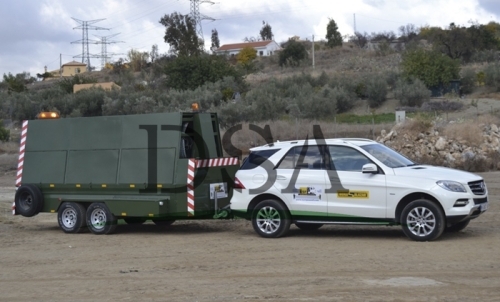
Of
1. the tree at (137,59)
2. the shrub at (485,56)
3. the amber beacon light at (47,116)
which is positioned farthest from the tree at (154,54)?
the amber beacon light at (47,116)

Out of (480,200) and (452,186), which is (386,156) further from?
(480,200)

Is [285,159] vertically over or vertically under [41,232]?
over

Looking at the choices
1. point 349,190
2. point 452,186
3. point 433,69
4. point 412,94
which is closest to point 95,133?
point 349,190

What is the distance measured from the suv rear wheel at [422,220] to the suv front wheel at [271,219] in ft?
7.88

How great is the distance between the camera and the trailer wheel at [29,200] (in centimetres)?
1722

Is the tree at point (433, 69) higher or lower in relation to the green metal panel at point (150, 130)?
higher

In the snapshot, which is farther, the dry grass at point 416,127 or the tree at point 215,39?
the tree at point 215,39

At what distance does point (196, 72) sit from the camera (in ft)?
217

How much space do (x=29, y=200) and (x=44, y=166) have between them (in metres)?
0.85

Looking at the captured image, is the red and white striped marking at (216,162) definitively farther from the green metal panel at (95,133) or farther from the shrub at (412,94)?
the shrub at (412,94)

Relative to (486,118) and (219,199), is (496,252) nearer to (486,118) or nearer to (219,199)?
(219,199)

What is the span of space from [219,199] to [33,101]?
158 feet

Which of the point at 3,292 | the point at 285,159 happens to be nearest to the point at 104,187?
the point at 285,159

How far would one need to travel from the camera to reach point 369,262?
39.0 feet
